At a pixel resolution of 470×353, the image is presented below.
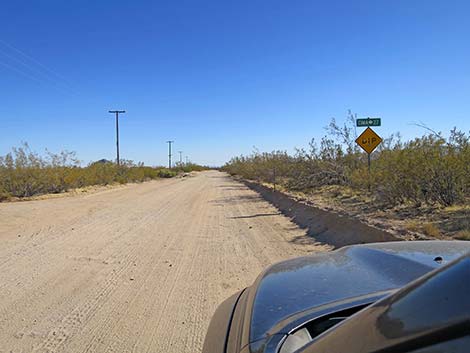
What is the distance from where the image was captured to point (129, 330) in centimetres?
458

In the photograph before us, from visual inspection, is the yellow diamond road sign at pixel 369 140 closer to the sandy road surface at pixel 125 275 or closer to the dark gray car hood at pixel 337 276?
the sandy road surface at pixel 125 275

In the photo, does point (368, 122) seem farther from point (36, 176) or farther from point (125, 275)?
point (36, 176)

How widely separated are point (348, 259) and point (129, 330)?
2.81 m

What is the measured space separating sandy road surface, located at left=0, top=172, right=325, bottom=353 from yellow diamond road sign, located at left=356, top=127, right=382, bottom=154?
432cm

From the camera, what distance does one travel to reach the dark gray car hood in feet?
7.10

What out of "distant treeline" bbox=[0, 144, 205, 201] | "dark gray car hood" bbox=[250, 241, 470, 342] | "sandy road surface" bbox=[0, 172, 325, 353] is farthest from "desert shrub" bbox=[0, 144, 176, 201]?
"dark gray car hood" bbox=[250, 241, 470, 342]

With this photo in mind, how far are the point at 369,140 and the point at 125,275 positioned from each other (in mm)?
11126

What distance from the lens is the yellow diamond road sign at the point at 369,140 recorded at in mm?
14930

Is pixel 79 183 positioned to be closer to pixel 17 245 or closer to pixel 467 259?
pixel 17 245

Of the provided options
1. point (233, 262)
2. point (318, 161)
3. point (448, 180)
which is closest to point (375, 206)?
point (448, 180)

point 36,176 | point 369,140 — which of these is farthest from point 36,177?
point 369,140

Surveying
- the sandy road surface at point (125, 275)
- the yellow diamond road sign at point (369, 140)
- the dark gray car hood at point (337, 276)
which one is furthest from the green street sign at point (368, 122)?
the dark gray car hood at point (337, 276)

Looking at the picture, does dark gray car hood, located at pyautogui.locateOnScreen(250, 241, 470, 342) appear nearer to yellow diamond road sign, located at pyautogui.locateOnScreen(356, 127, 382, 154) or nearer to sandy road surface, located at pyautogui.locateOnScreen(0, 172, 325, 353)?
sandy road surface, located at pyautogui.locateOnScreen(0, 172, 325, 353)

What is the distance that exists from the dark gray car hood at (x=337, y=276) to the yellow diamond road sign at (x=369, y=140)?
12151 millimetres
